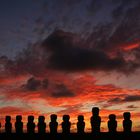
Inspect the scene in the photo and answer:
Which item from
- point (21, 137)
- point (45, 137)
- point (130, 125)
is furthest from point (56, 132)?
point (130, 125)

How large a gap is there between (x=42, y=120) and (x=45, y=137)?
41.9 inches

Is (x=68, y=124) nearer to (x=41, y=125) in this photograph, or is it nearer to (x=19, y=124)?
(x=41, y=125)

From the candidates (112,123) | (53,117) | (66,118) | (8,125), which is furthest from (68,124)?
(8,125)

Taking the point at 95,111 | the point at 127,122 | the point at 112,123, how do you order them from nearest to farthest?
the point at 127,122 < the point at 112,123 < the point at 95,111

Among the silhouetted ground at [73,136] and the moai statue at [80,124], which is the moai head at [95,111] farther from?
the silhouetted ground at [73,136]

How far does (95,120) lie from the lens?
952 inches

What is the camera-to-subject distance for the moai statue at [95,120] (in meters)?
24.0

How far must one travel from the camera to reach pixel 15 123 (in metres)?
27.2

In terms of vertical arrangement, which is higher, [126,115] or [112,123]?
[126,115]

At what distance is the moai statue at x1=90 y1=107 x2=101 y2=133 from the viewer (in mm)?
24000

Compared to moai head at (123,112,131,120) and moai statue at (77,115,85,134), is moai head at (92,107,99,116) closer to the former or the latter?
moai statue at (77,115,85,134)

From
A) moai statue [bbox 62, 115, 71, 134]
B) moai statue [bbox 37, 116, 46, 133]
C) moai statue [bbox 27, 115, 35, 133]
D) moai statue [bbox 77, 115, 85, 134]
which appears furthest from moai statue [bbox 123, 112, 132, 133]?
moai statue [bbox 27, 115, 35, 133]

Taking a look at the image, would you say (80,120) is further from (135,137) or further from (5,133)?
(5,133)

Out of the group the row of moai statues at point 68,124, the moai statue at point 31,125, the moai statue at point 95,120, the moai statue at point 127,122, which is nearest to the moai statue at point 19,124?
the row of moai statues at point 68,124
